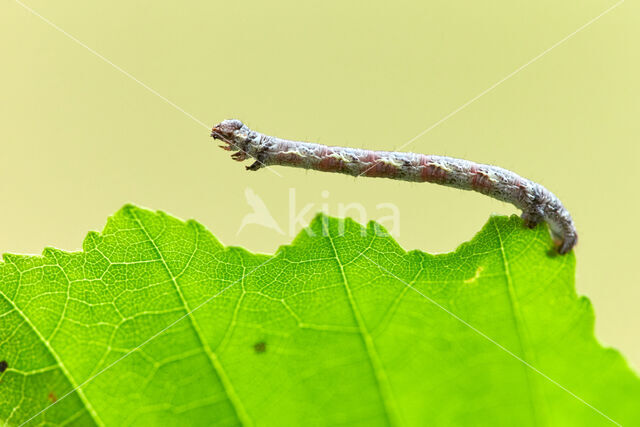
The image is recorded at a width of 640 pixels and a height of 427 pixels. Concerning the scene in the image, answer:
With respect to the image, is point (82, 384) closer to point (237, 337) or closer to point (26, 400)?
point (26, 400)

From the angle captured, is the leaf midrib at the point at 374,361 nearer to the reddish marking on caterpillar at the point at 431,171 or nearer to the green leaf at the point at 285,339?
the green leaf at the point at 285,339

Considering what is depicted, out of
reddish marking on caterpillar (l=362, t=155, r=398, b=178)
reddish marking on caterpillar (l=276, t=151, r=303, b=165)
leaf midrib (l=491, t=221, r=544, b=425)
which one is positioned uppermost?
reddish marking on caterpillar (l=276, t=151, r=303, b=165)

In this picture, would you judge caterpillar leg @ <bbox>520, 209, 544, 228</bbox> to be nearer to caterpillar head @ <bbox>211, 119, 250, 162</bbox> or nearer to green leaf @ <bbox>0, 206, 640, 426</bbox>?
green leaf @ <bbox>0, 206, 640, 426</bbox>

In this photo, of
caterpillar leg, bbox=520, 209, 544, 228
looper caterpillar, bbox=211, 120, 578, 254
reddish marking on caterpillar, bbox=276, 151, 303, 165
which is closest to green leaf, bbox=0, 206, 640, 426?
caterpillar leg, bbox=520, 209, 544, 228

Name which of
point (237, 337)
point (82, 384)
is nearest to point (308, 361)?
point (237, 337)

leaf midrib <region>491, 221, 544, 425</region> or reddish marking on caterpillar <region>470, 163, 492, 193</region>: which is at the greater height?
reddish marking on caterpillar <region>470, 163, 492, 193</region>

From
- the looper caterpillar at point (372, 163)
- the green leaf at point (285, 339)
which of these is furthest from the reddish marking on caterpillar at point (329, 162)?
the green leaf at point (285, 339)
